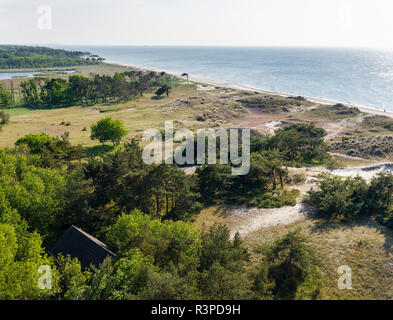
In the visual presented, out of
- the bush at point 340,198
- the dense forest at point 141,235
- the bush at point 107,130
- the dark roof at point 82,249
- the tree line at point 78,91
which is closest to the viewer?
the dense forest at point 141,235

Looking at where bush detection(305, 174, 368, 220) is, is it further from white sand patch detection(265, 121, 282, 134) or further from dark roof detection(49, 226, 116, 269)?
white sand patch detection(265, 121, 282, 134)

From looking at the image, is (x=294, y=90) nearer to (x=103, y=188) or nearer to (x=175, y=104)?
(x=175, y=104)

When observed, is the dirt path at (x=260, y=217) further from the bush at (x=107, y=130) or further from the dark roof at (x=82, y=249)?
the bush at (x=107, y=130)

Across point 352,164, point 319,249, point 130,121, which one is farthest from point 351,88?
point 319,249

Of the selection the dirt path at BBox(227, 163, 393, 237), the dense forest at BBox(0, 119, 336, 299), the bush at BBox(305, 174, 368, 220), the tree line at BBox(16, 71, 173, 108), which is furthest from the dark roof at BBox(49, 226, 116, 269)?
the tree line at BBox(16, 71, 173, 108)

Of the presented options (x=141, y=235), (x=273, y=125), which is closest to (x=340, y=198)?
(x=141, y=235)

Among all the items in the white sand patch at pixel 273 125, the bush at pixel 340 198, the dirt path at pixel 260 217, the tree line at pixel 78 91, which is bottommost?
the dirt path at pixel 260 217

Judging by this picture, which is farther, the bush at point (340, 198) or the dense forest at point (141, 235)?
the bush at point (340, 198)

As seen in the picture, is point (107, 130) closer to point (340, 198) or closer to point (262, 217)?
point (262, 217)

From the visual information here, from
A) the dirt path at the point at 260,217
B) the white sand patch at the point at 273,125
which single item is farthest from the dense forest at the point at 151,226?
the white sand patch at the point at 273,125
